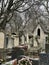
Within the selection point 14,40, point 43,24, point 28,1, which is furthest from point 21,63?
point 43,24

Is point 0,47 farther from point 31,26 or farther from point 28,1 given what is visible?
point 31,26

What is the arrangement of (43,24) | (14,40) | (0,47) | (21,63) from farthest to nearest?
(43,24), (14,40), (0,47), (21,63)

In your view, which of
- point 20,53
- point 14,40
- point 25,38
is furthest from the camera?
point 25,38

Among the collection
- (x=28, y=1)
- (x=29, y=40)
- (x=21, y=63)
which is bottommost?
(x=29, y=40)

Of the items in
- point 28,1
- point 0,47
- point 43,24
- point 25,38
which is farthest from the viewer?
point 43,24

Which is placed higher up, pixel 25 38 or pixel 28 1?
pixel 28 1

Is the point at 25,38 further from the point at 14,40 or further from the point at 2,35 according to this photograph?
the point at 2,35

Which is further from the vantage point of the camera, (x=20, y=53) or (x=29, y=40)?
(x=29, y=40)

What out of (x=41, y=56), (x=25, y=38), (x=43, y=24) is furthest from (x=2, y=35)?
(x=43, y=24)

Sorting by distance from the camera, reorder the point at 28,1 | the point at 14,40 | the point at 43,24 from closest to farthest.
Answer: the point at 28,1
the point at 14,40
the point at 43,24

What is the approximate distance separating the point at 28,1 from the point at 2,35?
9.51m

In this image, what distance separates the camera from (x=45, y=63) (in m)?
12.4

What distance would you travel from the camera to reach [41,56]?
12562 millimetres

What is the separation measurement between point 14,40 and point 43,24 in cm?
1335
